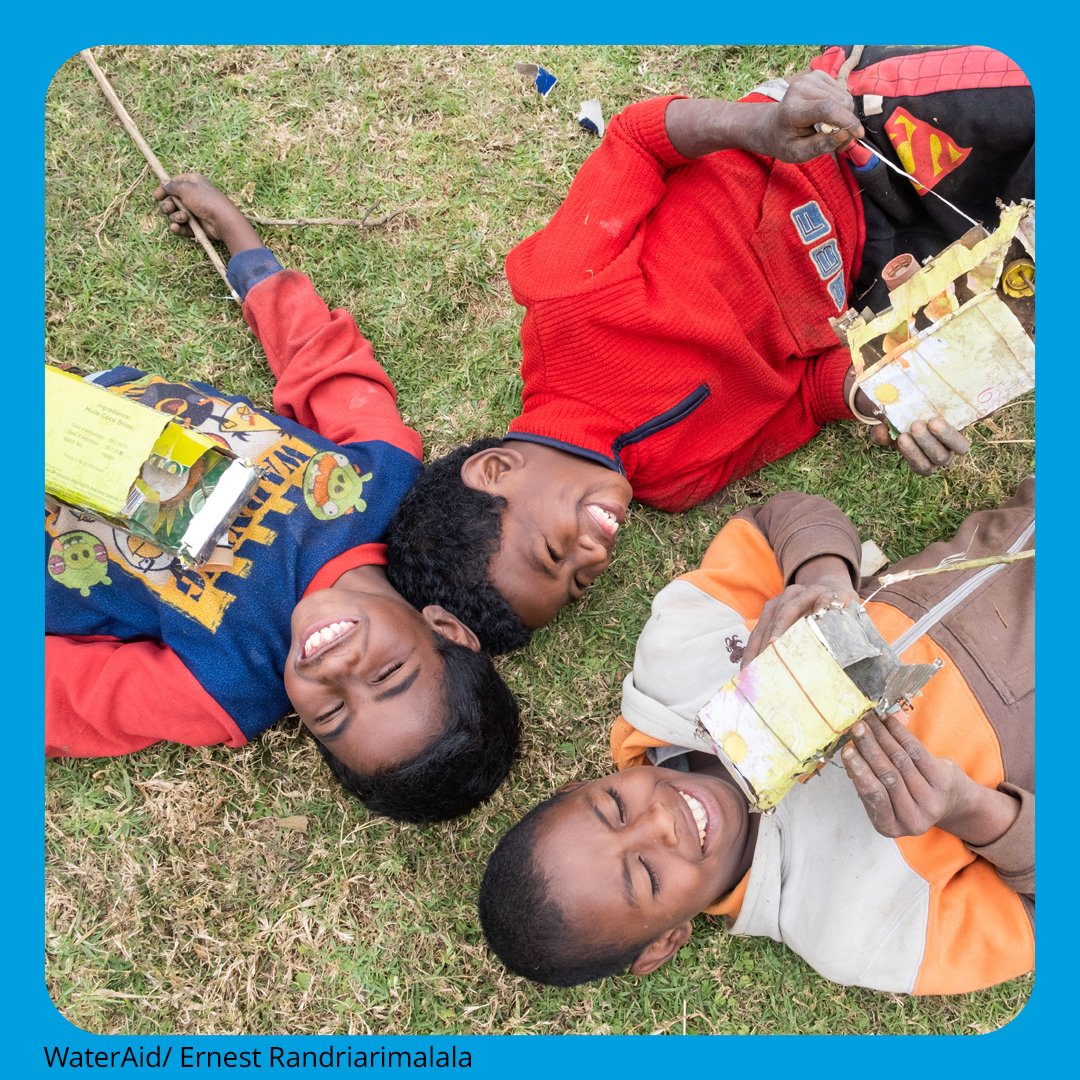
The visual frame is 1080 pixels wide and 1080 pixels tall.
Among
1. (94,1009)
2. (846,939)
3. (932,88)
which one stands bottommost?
(94,1009)

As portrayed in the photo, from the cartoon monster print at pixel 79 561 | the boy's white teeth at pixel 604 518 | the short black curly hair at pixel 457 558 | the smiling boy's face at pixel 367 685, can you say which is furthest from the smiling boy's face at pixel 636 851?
the cartoon monster print at pixel 79 561

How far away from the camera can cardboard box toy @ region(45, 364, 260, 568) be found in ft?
7.59

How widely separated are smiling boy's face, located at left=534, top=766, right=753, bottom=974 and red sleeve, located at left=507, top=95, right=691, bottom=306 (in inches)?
51.5

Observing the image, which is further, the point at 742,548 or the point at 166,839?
the point at 166,839

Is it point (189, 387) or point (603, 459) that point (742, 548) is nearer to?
point (603, 459)

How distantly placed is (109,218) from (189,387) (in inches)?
29.3

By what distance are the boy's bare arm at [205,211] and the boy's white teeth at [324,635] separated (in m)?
1.39

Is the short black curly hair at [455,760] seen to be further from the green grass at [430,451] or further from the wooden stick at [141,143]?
the wooden stick at [141,143]

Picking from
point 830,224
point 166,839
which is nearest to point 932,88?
point 830,224

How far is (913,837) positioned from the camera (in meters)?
2.28

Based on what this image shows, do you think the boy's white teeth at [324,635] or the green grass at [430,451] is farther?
the green grass at [430,451]

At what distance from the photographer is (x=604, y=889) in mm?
2016

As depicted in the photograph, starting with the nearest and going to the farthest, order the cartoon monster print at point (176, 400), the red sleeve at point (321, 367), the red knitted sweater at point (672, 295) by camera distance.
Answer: the red knitted sweater at point (672, 295), the cartoon monster print at point (176, 400), the red sleeve at point (321, 367)

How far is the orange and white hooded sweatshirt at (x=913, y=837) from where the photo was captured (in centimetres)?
226
